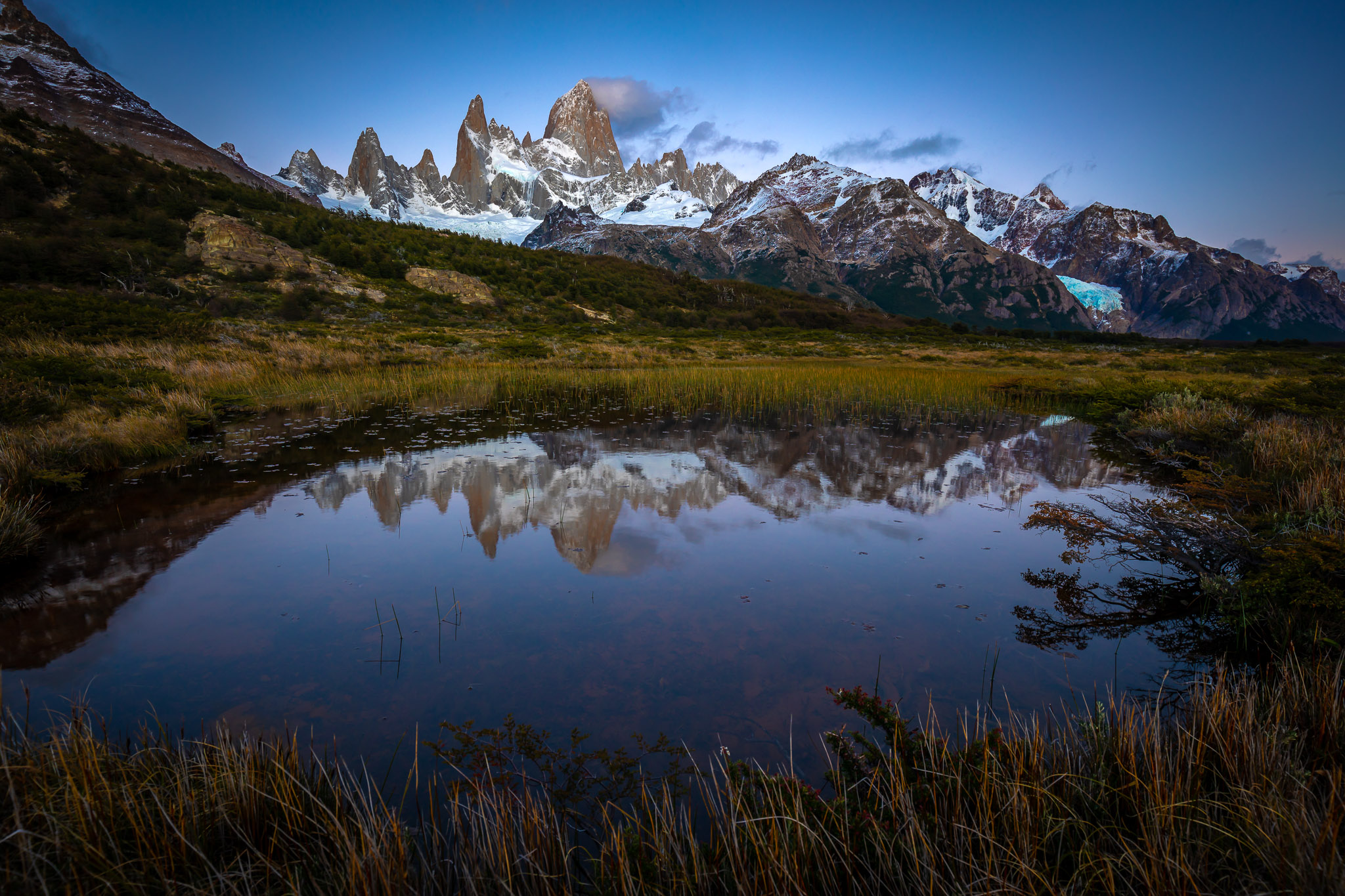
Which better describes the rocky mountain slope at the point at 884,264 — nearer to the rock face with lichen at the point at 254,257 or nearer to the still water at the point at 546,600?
the rock face with lichen at the point at 254,257

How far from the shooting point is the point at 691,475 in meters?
9.30

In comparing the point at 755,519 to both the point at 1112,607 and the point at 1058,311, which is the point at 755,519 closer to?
the point at 1112,607

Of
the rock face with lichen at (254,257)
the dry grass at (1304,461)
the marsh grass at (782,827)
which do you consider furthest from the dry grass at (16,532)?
the rock face with lichen at (254,257)

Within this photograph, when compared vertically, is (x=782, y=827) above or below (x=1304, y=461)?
below

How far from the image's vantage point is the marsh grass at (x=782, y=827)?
6.33 feet

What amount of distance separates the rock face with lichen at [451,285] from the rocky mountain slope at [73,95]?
2897 inches

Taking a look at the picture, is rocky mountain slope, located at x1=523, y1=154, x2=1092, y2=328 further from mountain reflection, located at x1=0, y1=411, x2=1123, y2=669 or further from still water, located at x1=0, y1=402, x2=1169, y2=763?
still water, located at x1=0, y1=402, x2=1169, y2=763

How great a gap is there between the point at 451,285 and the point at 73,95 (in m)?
127

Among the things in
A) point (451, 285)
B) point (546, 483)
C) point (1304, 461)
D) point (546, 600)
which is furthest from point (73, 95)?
point (1304, 461)

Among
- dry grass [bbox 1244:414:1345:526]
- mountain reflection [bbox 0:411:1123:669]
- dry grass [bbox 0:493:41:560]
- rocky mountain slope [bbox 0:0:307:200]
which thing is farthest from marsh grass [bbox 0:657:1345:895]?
rocky mountain slope [bbox 0:0:307:200]

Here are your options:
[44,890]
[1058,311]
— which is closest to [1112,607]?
[44,890]

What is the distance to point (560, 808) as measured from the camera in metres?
2.72

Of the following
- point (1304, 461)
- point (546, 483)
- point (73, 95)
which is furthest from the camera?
point (73, 95)

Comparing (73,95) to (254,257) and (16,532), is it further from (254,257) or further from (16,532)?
(16,532)
